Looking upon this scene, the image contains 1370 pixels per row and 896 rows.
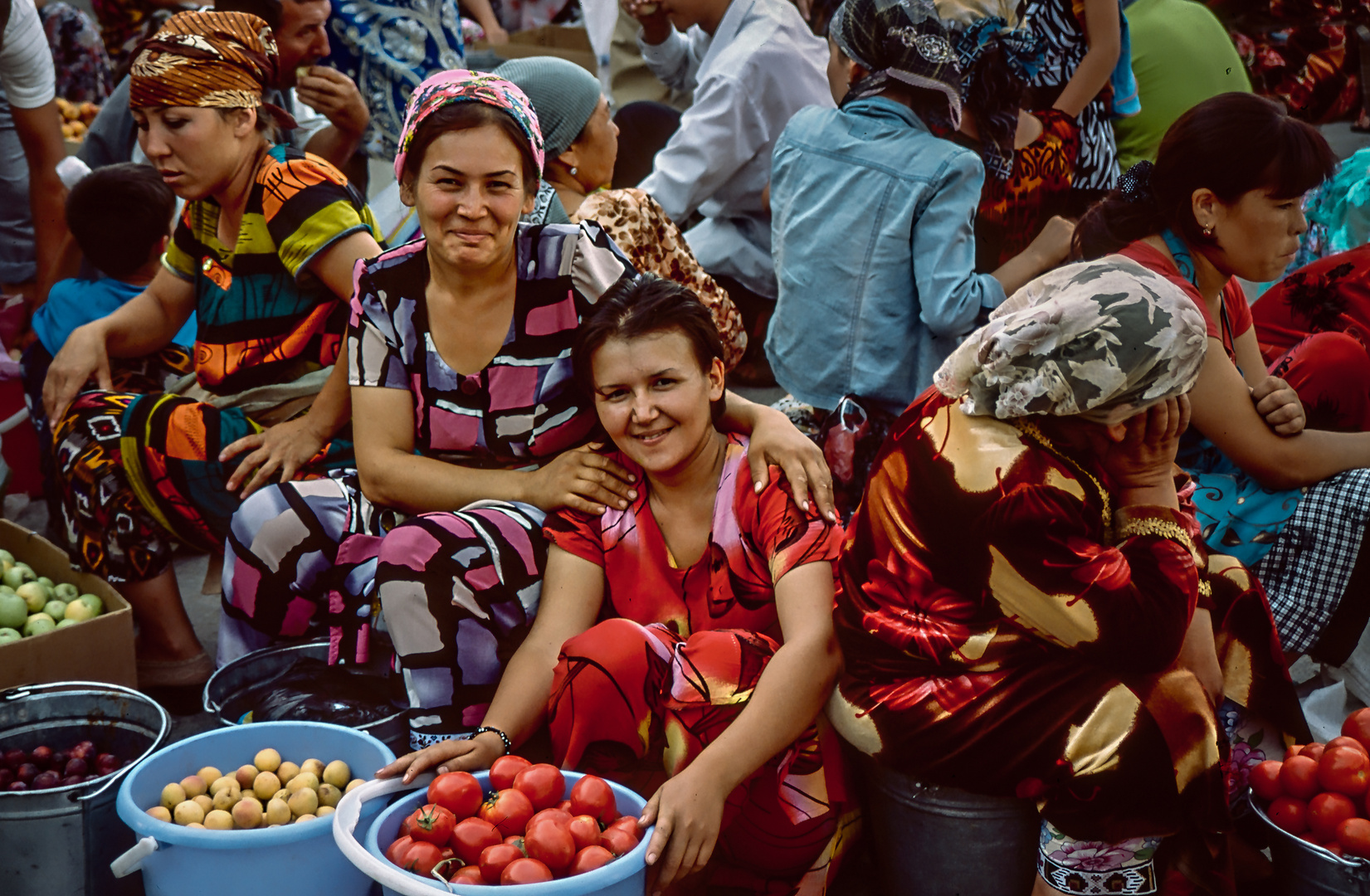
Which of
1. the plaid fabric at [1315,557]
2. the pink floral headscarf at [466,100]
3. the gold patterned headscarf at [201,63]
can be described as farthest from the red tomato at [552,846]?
the gold patterned headscarf at [201,63]

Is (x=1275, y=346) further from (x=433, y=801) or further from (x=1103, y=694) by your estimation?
(x=433, y=801)

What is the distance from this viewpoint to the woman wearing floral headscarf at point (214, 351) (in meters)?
2.75

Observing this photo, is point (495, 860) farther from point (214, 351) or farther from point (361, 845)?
point (214, 351)

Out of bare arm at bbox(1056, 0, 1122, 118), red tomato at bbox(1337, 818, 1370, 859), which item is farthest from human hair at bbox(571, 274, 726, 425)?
bare arm at bbox(1056, 0, 1122, 118)

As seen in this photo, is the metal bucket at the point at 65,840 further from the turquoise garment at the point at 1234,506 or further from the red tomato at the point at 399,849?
the turquoise garment at the point at 1234,506

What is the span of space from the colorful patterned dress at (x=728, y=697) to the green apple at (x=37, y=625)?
135cm

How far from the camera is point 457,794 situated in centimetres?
178

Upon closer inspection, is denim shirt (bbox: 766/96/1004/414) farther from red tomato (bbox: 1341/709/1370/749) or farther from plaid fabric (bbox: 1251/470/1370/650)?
red tomato (bbox: 1341/709/1370/749)

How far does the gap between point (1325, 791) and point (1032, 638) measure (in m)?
0.54

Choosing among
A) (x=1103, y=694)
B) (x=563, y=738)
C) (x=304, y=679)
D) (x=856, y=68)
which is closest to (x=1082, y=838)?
(x=1103, y=694)

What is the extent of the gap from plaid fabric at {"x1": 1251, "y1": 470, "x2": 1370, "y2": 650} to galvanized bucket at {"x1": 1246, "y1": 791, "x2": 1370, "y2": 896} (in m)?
0.67

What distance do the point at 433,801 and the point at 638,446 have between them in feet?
2.37

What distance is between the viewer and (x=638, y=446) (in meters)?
2.17

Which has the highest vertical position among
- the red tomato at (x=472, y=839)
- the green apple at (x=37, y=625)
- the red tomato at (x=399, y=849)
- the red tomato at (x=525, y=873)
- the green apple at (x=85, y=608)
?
the red tomato at (x=525, y=873)
